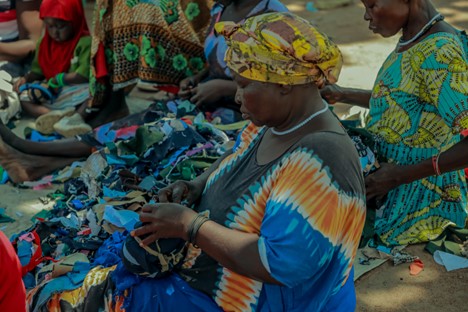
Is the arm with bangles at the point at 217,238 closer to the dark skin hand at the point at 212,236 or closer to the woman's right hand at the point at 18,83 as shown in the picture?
the dark skin hand at the point at 212,236

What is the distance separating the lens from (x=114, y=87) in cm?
532

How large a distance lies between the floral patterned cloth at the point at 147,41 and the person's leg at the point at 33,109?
614mm

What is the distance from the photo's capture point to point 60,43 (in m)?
5.84

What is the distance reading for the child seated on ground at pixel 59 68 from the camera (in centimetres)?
555

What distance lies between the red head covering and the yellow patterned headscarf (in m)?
3.59

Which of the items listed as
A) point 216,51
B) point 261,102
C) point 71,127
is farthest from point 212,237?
point 71,127

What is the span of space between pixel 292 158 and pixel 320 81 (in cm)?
29

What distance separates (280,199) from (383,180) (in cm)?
156

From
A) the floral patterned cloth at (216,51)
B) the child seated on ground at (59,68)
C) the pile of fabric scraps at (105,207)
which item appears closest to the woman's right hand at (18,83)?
the child seated on ground at (59,68)

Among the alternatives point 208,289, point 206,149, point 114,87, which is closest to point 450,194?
point 206,149

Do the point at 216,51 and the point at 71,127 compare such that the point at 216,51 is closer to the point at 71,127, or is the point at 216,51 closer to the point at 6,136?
the point at 71,127

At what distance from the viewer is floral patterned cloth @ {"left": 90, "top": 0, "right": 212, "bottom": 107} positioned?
5.18 meters

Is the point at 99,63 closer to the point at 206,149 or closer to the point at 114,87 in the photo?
the point at 114,87

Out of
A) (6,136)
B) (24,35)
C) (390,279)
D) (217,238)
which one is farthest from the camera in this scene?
(24,35)
